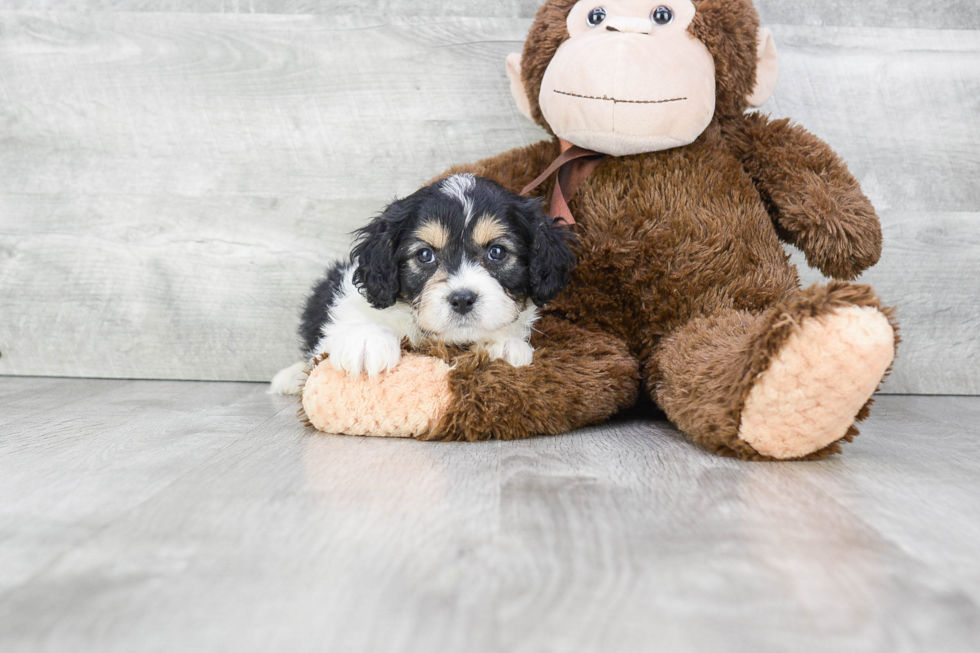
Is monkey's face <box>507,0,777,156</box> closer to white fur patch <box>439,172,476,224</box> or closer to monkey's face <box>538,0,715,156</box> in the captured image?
monkey's face <box>538,0,715,156</box>

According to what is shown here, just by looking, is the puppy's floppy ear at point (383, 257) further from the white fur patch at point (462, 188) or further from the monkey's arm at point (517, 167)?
the monkey's arm at point (517, 167)

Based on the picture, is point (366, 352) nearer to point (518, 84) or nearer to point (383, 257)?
point (383, 257)

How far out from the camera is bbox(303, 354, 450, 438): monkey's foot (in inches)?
66.5

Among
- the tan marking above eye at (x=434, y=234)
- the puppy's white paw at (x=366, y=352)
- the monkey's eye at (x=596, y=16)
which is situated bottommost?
the puppy's white paw at (x=366, y=352)

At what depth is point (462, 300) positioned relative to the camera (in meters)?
1.68

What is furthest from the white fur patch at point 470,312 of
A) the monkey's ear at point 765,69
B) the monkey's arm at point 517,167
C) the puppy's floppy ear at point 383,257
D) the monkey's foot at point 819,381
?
the monkey's ear at point 765,69

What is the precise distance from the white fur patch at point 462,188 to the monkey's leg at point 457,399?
1.09 ft

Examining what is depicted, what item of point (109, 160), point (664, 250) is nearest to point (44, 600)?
point (664, 250)

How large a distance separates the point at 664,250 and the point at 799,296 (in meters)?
0.50

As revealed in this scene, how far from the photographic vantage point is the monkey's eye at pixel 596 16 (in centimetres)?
195

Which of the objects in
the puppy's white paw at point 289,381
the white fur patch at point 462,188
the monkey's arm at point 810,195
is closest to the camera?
the white fur patch at point 462,188

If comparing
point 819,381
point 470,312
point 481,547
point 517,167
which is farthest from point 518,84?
point 481,547

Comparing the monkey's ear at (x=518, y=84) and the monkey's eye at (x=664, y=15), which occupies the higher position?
the monkey's eye at (x=664, y=15)

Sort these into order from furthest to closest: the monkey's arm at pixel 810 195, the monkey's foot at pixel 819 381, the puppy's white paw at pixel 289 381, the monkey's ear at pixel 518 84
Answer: the puppy's white paw at pixel 289 381 → the monkey's ear at pixel 518 84 → the monkey's arm at pixel 810 195 → the monkey's foot at pixel 819 381
